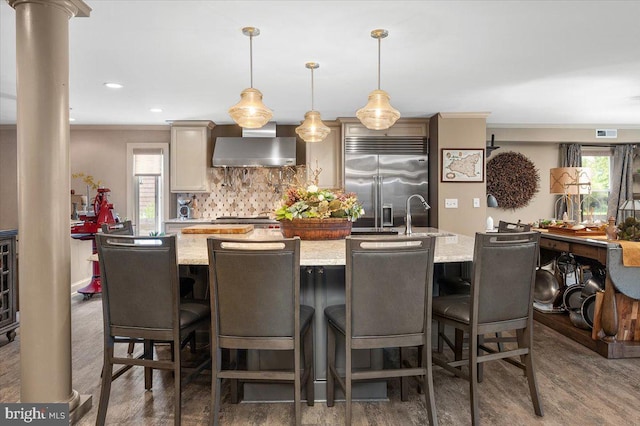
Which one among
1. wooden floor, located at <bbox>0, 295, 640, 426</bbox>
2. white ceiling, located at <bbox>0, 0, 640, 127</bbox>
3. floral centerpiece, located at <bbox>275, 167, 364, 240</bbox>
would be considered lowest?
wooden floor, located at <bbox>0, 295, 640, 426</bbox>

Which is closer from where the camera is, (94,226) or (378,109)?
(378,109)

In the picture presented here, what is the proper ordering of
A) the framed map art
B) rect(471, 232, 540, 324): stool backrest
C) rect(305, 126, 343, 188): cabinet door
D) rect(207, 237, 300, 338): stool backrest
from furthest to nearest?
rect(305, 126, 343, 188): cabinet door, the framed map art, rect(471, 232, 540, 324): stool backrest, rect(207, 237, 300, 338): stool backrest

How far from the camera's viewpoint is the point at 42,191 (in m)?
2.02

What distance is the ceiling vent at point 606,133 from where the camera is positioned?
20.9 ft

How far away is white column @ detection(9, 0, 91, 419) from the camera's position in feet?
6.57

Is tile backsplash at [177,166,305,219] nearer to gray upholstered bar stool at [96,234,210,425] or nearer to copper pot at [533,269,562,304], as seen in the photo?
copper pot at [533,269,562,304]

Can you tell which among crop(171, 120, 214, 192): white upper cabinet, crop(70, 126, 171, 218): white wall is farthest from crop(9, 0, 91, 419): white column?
crop(70, 126, 171, 218): white wall

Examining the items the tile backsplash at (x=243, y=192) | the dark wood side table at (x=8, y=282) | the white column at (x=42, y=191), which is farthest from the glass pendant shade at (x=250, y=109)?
the tile backsplash at (x=243, y=192)

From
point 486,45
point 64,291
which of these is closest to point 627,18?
point 486,45

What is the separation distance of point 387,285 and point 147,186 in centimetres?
544

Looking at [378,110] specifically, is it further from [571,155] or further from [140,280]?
[571,155]

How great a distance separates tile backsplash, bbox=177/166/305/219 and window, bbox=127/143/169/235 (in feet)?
1.35

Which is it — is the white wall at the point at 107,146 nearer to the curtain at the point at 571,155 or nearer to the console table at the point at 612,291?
the console table at the point at 612,291

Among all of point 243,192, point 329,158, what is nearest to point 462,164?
point 329,158
